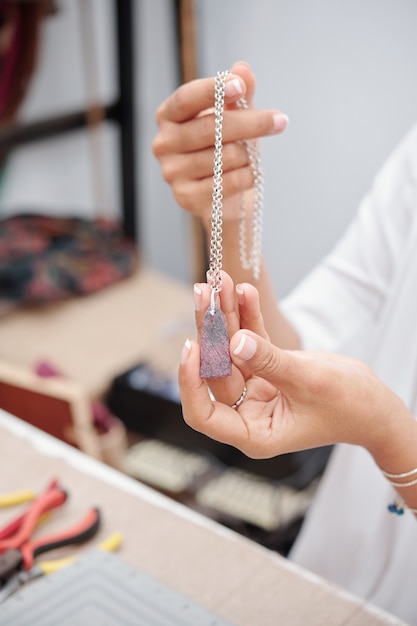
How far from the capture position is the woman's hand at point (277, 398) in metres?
0.44

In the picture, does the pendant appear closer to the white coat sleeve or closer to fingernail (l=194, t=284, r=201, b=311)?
fingernail (l=194, t=284, r=201, b=311)

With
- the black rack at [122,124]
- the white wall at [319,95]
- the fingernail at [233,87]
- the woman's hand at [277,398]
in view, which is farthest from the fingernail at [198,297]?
the black rack at [122,124]

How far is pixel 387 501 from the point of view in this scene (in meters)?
0.81

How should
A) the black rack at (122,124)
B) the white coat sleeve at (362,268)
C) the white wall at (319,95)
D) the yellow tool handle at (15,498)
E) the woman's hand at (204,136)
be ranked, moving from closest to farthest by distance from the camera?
the woman's hand at (204,136), the yellow tool handle at (15,498), the white coat sleeve at (362,268), the white wall at (319,95), the black rack at (122,124)

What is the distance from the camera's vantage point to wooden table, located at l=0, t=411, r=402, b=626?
588 millimetres

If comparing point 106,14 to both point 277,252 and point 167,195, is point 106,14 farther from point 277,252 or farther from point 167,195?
point 277,252

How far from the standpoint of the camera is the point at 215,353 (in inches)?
17.8

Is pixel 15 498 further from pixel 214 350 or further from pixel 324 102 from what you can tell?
pixel 324 102

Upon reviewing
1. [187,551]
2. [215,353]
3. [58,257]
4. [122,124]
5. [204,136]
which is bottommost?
[58,257]

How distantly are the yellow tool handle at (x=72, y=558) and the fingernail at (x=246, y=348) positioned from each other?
0.30 m

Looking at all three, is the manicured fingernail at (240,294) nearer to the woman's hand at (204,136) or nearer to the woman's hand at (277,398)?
the woman's hand at (277,398)

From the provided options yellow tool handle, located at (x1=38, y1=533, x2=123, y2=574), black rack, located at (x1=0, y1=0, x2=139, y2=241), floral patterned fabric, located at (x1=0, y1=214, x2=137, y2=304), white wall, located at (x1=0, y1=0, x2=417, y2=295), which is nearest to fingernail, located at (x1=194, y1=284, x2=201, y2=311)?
yellow tool handle, located at (x1=38, y1=533, x2=123, y2=574)

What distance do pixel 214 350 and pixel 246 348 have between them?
40 millimetres

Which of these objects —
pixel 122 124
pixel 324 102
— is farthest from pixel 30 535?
pixel 122 124
